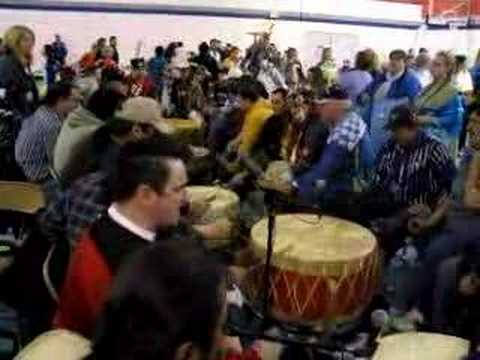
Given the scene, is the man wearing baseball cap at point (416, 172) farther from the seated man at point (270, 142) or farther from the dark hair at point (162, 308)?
the dark hair at point (162, 308)

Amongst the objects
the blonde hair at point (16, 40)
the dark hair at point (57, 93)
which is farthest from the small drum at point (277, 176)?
the blonde hair at point (16, 40)

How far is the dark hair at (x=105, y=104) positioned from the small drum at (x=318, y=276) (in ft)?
3.39

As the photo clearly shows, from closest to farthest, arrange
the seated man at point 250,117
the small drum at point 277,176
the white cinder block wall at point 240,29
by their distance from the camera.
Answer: the small drum at point 277,176 < the seated man at point 250,117 < the white cinder block wall at point 240,29

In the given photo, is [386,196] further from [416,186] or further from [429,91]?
[429,91]

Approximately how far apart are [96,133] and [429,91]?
294 cm

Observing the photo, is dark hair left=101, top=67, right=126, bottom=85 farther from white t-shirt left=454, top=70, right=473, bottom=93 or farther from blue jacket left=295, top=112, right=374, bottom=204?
white t-shirt left=454, top=70, right=473, bottom=93

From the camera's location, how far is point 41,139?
4.70m

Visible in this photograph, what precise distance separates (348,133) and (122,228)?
255 cm

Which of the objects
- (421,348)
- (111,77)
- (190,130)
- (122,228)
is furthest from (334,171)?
(111,77)

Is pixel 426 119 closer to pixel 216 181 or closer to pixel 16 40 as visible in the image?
pixel 216 181

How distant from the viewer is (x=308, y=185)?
177 inches

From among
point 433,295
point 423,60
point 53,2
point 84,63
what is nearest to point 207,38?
point 53,2

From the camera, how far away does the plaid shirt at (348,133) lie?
4.50 meters

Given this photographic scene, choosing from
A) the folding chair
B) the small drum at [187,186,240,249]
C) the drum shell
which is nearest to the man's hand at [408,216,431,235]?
the drum shell
